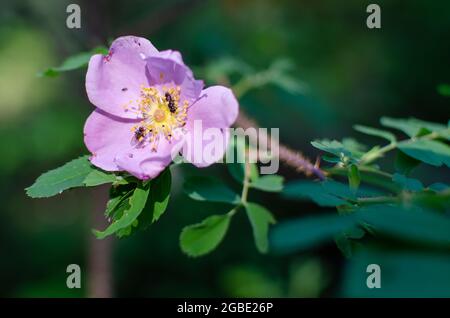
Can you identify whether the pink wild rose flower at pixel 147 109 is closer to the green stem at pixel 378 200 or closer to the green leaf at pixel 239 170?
the green leaf at pixel 239 170

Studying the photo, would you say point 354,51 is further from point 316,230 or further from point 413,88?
point 316,230

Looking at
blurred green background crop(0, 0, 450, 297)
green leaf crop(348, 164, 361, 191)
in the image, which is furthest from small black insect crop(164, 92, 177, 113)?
blurred green background crop(0, 0, 450, 297)

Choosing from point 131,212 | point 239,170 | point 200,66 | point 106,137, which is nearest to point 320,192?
point 239,170

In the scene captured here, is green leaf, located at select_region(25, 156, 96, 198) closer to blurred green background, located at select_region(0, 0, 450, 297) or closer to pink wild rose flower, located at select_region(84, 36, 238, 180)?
pink wild rose flower, located at select_region(84, 36, 238, 180)

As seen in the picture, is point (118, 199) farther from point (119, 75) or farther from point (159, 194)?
point (119, 75)

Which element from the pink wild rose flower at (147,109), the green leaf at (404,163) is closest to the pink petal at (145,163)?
the pink wild rose flower at (147,109)

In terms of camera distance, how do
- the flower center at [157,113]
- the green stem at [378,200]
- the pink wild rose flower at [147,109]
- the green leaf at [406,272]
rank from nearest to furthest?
1. the green leaf at [406,272]
2. the green stem at [378,200]
3. the pink wild rose flower at [147,109]
4. the flower center at [157,113]
